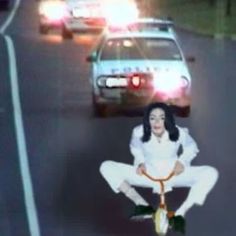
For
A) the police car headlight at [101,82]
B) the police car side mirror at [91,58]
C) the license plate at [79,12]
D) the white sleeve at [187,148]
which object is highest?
the license plate at [79,12]

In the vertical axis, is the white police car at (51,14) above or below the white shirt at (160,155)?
above

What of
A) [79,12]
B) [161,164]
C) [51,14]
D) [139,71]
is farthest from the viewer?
[51,14]

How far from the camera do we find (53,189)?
21.4m

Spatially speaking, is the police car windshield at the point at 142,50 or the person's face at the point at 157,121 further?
the police car windshield at the point at 142,50

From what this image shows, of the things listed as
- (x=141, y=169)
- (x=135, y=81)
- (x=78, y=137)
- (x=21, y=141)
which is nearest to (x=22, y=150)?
(x=21, y=141)

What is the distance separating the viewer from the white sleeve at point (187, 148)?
21188 mm

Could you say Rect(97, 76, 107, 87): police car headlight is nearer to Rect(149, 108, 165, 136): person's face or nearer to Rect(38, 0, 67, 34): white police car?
Rect(38, 0, 67, 34): white police car

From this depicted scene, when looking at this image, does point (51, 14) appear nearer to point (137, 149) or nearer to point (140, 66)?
point (140, 66)

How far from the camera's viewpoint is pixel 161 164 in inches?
832

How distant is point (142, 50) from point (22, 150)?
51 cm

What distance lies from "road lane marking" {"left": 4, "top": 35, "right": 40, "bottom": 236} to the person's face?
1.65ft

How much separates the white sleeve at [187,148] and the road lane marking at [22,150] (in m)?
0.53

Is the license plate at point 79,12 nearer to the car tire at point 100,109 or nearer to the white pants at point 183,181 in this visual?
the car tire at point 100,109

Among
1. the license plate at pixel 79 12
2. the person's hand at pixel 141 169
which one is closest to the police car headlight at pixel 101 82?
the license plate at pixel 79 12
